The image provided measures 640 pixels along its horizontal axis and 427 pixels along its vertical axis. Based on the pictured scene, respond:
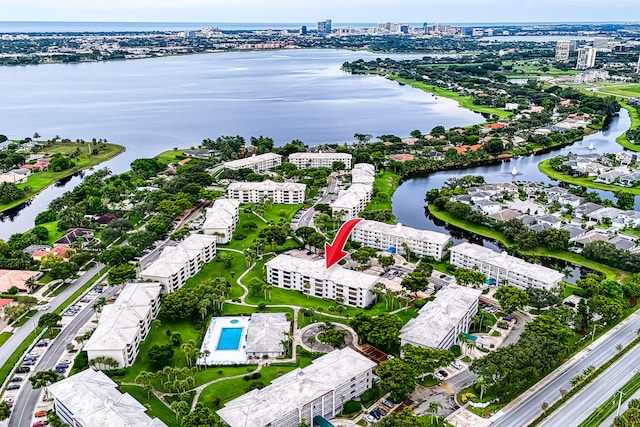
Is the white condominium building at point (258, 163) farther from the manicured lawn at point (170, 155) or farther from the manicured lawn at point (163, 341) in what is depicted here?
the manicured lawn at point (163, 341)

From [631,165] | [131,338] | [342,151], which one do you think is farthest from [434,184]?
[131,338]

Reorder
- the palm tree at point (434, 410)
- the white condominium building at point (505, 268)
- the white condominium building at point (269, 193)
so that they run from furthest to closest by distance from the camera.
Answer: the white condominium building at point (269, 193), the white condominium building at point (505, 268), the palm tree at point (434, 410)

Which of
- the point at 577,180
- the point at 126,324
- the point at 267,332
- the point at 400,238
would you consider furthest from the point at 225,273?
the point at 577,180

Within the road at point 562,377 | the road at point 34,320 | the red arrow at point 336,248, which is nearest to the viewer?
the road at point 562,377

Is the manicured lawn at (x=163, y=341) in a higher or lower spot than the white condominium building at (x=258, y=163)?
lower

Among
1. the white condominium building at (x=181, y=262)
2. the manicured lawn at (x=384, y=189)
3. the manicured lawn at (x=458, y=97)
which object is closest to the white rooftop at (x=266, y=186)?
the manicured lawn at (x=384, y=189)

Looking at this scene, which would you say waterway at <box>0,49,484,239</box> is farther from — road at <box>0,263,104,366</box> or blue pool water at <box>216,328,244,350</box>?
blue pool water at <box>216,328,244,350</box>

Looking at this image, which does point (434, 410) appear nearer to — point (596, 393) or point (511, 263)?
point (596, 393)
